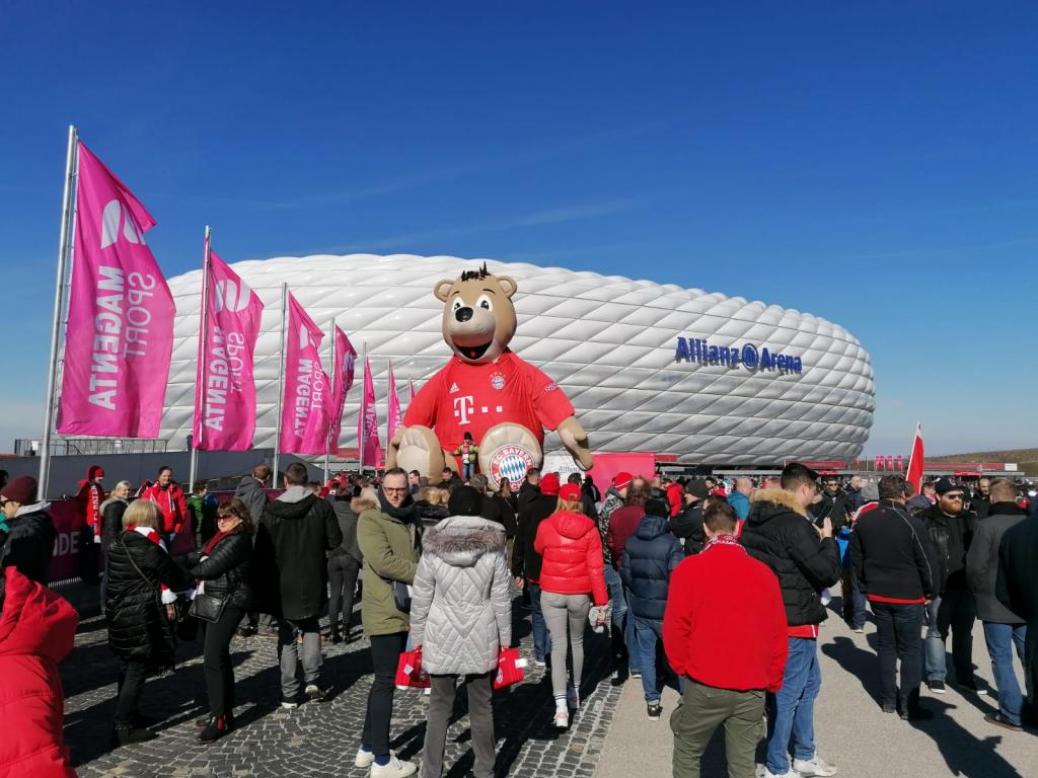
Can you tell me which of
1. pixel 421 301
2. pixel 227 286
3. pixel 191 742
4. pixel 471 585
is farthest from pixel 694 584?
pixel 421 301

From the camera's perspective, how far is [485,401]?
13430 millimetres

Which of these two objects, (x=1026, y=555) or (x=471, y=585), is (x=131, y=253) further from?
(x=1026, y=555)

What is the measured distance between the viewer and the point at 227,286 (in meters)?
11.0

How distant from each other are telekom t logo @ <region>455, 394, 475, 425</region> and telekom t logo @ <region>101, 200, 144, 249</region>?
6.79 m

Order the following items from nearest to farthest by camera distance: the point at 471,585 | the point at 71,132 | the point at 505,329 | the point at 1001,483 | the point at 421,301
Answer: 1. the point at 471,585
2. the point at 1001,483
3. the point at 71,132
4. the point at 505,329
5. the point at 421,301

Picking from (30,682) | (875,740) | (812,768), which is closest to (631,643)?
(875,740)

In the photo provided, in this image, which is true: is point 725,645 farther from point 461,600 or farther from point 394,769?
point 394,769

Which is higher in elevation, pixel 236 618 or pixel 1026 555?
pixel 1026 555

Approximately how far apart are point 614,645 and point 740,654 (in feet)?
11.4

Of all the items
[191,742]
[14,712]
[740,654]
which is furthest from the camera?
[191,742]

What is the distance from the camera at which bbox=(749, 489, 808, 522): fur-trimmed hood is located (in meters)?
3.88

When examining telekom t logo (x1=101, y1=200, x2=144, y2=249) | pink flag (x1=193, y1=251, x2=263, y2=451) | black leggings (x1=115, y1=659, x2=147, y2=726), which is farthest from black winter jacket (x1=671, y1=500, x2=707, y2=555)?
pink flag (x1=193, y1=251, x2=263, y2=451)

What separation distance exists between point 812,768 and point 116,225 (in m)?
7.52

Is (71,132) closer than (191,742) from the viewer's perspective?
No
